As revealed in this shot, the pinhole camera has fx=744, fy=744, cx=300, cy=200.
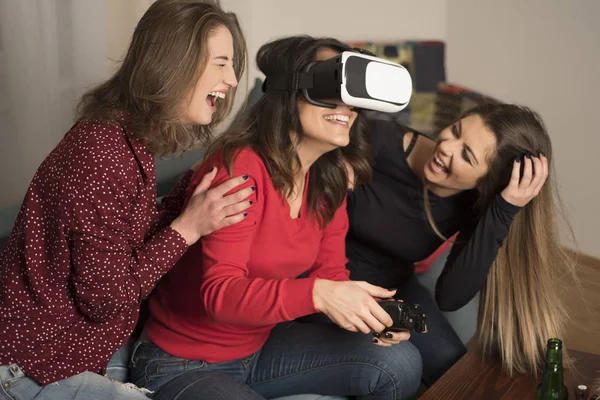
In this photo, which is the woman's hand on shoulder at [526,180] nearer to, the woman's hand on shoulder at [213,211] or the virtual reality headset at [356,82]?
the virtual reality headset at [356,82]

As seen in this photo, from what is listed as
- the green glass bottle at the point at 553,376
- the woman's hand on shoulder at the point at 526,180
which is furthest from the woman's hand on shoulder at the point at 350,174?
the green glass bottle at the point at 553,376

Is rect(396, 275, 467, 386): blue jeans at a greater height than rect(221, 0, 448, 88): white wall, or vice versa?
rect(221, 0, 448, 88): white wall

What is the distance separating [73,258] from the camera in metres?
1.32

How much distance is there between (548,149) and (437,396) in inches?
26.6

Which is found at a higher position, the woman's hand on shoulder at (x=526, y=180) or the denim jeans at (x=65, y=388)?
the woman's hand on shoulder at (x=526, y=180)

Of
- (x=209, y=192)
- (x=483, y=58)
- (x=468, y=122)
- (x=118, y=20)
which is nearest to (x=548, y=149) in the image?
(x=468, y=122)

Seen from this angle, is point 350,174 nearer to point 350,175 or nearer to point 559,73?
point 350,175

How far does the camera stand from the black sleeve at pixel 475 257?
173cm

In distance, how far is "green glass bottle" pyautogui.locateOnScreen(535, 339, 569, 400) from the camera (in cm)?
140

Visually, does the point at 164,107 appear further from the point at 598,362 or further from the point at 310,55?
the point at 598,362

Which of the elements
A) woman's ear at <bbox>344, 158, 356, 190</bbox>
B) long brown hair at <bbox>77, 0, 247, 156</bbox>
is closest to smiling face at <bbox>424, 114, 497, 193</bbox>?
woman's ear at <bbox>344, 158, 356, 190</bbox>

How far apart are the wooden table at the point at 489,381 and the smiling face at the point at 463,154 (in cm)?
43

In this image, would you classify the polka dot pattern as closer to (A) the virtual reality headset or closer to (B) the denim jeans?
(B) the denim jeans

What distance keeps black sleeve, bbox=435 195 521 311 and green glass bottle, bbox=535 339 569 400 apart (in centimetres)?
37
